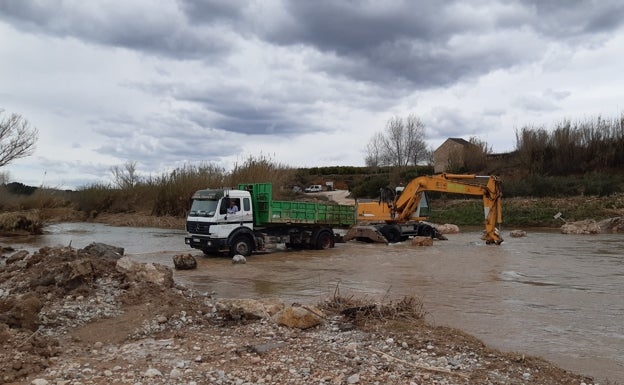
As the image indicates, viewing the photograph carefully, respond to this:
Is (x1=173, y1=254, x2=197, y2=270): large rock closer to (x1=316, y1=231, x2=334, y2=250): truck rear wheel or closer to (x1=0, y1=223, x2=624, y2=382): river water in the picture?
(x1=0, y1=223, x2=624, y2=382): river water

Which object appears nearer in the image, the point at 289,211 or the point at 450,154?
the point at 289,211

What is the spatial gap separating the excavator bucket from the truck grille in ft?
28.3

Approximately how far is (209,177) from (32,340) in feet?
104

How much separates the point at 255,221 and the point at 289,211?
142 cm

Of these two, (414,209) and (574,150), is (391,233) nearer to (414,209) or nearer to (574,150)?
(414,209)

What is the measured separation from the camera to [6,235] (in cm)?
3012

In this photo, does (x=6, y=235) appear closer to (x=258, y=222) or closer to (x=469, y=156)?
(x=258, y=222)

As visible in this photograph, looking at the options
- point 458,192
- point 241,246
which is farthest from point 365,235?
point 241,246

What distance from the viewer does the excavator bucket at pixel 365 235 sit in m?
24.5

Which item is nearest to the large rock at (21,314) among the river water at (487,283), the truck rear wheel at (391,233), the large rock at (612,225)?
the river water at (487,283)

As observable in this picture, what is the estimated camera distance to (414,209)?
1020 inches

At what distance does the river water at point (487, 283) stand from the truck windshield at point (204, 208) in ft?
5.12

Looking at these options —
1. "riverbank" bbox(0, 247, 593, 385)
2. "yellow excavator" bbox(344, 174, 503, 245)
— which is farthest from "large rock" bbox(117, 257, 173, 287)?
"yellow excavator" bbox(344, 174, 503, 245)

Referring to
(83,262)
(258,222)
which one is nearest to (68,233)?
(258,222)
